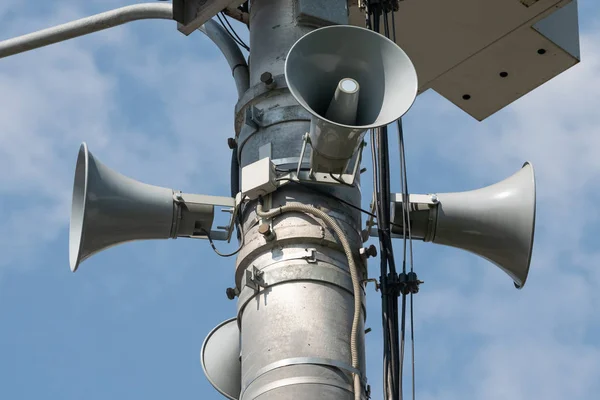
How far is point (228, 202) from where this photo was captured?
226 inches

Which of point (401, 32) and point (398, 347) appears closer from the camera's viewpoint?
point (398, 347)

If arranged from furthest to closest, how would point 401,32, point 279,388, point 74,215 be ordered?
point 401,32 < point 74,215 < point 279,388

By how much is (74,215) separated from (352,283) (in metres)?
1.28

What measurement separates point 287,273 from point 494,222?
1.07m

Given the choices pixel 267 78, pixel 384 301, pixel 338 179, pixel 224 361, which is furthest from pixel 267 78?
pixel 224 361

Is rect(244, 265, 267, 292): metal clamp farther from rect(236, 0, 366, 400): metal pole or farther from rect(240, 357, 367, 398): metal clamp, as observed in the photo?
rect(240, 357, 367, 398): metal clamp

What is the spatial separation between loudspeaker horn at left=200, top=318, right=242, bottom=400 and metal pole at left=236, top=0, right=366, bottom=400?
481 mm

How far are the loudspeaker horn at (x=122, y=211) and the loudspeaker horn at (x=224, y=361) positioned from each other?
0.52 metres

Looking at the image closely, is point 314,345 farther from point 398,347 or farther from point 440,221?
point 440,221

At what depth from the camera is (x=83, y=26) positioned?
6.53 metres

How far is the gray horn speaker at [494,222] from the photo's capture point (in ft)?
18.8

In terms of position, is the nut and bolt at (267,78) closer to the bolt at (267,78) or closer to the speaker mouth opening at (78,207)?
the bolt at (267,78)

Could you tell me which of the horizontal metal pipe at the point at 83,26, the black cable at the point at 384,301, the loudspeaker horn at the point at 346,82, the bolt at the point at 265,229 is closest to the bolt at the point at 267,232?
the bolt at the point at 265,229

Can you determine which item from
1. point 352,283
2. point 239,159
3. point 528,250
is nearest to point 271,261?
point 352,283
